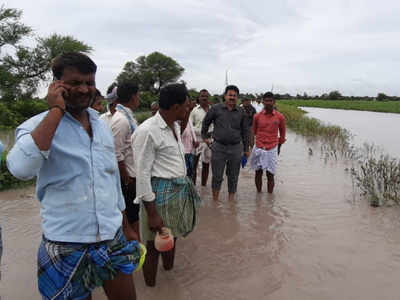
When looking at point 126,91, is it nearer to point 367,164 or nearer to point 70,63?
point 70,63

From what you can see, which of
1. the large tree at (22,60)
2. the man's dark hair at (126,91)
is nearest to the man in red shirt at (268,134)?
the man's dark hair at (126,91)

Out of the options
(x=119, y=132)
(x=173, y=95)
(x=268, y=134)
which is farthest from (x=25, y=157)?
(x=268, y=134)

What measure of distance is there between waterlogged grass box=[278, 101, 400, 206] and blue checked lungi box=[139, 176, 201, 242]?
372cm

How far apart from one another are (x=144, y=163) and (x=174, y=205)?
416 millimetres

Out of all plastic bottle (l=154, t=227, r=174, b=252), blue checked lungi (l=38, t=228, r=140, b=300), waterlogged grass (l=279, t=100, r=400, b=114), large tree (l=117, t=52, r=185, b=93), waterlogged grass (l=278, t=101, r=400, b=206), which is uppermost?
large tree (l=117, t=52, r=185, b=93)

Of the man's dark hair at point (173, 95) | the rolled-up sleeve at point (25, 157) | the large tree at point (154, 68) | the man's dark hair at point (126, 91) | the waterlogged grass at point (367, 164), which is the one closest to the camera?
the rolled-up sleeve at point (25, 157)

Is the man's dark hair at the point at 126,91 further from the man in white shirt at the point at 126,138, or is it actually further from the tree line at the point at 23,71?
the tree line at the point at 23,71

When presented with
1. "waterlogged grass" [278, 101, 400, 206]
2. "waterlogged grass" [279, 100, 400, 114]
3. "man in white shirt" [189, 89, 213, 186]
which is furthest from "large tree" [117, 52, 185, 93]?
"man in white shirt" [189, 89, 213, 186]

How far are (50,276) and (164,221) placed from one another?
3.47 ft

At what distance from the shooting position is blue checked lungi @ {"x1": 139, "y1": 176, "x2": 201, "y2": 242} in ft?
8.22

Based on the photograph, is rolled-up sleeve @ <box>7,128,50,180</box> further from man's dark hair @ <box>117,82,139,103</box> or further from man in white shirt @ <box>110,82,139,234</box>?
man's dark hair @ <box>117,82,139,103</box>

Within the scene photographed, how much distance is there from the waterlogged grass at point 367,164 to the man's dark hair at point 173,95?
13.2 feet

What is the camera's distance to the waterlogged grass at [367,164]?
5.38 metres

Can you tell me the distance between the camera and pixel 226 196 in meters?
5.71
